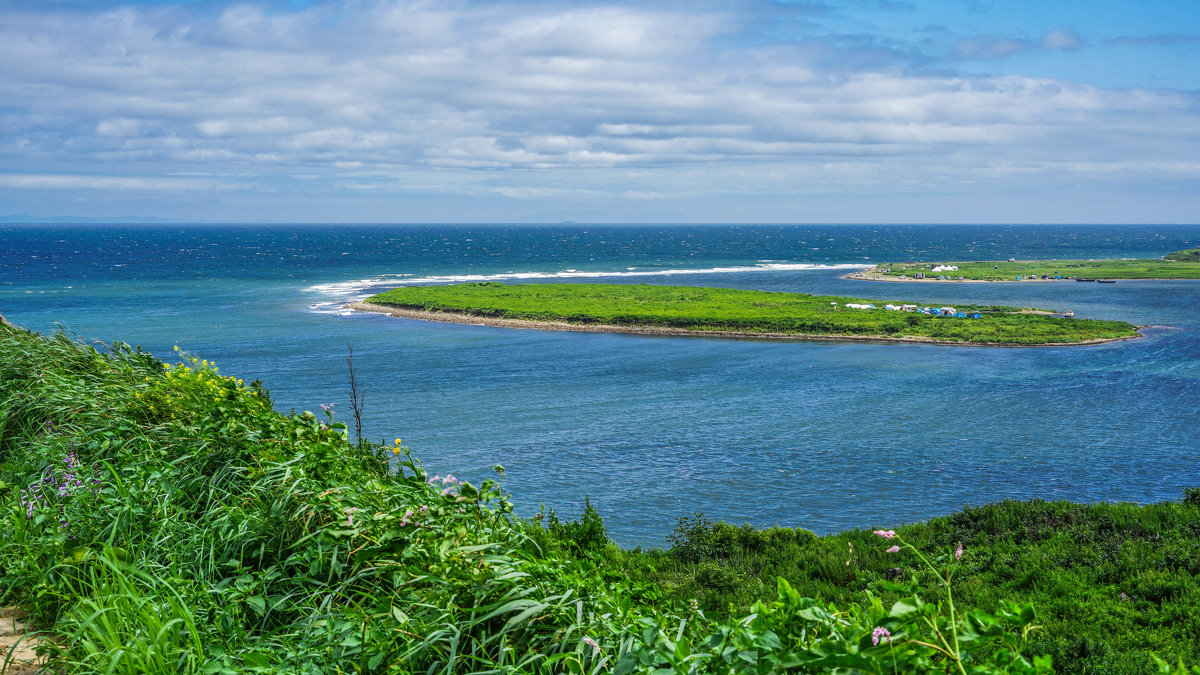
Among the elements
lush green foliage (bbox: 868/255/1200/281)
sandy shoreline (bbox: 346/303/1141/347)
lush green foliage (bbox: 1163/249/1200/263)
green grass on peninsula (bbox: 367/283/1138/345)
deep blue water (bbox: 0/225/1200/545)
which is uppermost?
lush green foliage (bbox: 1163/249/1200/263)

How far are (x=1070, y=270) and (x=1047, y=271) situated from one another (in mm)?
4042

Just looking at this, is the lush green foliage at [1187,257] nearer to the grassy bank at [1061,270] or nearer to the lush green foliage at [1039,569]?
the grassy bank at [1061,270]

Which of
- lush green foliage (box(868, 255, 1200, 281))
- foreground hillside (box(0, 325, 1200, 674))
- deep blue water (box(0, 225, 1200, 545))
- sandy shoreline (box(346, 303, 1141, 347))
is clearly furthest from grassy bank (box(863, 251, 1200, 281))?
foreground hillside (box(0, 325, 1200, 674))

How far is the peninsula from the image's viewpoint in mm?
119562

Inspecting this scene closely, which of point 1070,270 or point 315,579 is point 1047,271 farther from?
point 315,579

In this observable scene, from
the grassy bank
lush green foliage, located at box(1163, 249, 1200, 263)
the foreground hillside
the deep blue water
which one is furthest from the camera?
lush green foliage, located at box(1163, 249, 1200, 263)

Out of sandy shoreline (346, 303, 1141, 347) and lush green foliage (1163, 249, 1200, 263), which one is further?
lush green foliage (1163, 249, 1200, 263)

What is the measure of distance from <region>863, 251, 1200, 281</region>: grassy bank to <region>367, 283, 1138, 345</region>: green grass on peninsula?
46539 millimetres

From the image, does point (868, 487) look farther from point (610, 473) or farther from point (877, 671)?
point (877, 671)

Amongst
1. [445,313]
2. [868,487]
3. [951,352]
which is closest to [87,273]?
[445,313]

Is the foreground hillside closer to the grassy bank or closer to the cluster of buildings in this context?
the cluster of buildings

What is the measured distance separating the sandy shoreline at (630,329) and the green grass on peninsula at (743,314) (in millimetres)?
582

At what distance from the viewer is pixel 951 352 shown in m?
60.0

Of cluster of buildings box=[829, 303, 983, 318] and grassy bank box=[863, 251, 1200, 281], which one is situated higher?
grassy bank box=[863, 251, 1200, 281]
